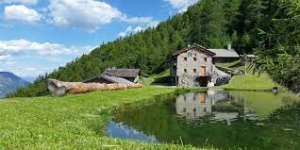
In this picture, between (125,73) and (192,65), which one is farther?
(125,73)

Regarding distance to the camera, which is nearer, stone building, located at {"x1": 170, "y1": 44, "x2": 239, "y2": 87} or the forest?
the forest

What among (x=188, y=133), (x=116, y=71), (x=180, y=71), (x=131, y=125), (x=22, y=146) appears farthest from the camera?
(x=116, y=71)

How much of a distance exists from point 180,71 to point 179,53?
15.7ft

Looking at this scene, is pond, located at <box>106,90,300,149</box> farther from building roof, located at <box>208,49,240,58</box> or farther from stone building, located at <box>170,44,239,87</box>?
building roof, located at <box>208,49,240,58</box>

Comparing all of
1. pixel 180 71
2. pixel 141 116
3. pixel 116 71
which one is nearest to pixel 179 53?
pixel 180 71

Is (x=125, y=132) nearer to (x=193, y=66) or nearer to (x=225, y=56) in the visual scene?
(x=193, y=66)

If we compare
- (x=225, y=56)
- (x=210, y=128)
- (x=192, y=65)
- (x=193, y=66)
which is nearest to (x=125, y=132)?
(x=210, y=128)

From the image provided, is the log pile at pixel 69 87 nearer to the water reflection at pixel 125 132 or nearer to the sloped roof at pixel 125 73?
the water reflection at pixel 125 132

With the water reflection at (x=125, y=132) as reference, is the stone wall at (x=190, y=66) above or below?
above

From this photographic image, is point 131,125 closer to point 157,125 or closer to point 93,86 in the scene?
point 157,125

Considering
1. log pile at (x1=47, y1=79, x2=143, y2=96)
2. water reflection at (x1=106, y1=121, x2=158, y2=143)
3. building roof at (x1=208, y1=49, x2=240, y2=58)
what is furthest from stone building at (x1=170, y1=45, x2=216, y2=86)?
water reflection at (x1=106, y1=121, x2=158, y2=143)

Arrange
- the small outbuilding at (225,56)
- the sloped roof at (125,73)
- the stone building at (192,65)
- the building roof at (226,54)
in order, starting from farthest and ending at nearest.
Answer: the small outbuilding at (225,56) → the building roof at (226,54) → the sloped roof at (125,73) → the stone building at (192,65)

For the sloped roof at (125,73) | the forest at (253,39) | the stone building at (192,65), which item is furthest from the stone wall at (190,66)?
the forest at (253,39)

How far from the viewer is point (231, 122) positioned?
129 feet
